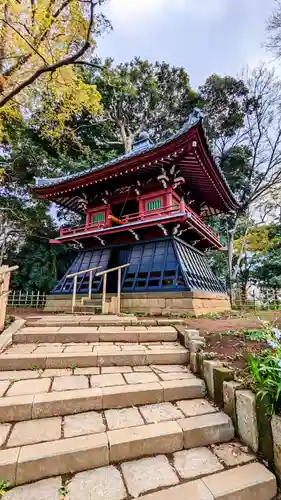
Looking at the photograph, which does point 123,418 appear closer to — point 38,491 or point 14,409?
point 38,491

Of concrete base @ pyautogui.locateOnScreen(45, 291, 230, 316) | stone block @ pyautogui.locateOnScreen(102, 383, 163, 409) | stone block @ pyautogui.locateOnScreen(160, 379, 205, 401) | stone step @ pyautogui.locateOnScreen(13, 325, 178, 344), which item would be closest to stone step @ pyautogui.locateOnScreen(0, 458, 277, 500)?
stone block @ pyautogui.locateOnScreen(102, 383, 163, 409)

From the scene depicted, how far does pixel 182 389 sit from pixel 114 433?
0.95 metres

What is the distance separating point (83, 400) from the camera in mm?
2238

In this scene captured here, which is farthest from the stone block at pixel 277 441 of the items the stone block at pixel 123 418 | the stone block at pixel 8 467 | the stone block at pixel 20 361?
the stone block at pixel 20 361

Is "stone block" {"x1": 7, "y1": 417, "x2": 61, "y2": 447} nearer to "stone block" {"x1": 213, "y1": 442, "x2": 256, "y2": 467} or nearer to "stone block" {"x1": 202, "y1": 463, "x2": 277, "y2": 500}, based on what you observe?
"stone block" {"x1": 202, "y1": 463, "x2": 277, "y2": 500}

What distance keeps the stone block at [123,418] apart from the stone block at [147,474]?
11.3 inches

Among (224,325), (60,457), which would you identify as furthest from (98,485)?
(224,325)

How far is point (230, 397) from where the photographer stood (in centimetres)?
225

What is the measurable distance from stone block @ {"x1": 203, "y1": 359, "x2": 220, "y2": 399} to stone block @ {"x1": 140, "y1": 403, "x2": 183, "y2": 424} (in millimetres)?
467

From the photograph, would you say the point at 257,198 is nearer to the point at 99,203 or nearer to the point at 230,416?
the point at 99,203

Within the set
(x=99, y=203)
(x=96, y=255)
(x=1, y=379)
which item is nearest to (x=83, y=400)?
(x=1, y=379)

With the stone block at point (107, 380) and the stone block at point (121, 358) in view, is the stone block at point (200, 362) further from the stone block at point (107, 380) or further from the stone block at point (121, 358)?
the stone block at point (107, 380)

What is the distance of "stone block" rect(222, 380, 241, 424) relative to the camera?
2201mm

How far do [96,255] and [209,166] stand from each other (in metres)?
6.50
